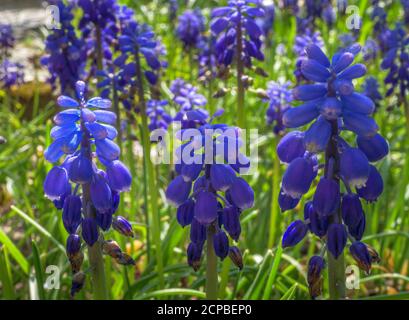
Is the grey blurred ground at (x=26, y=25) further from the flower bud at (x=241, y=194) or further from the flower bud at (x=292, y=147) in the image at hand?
the flower bud at (x=292, y=147)

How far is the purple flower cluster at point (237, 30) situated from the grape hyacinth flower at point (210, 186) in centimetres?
149

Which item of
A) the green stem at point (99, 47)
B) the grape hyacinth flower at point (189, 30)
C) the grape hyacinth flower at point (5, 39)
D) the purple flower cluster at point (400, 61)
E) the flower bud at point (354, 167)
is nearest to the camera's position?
the flower bud at point (354, 167)

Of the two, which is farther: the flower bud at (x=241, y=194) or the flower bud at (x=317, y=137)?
the flower bud at (x=241, y=194)

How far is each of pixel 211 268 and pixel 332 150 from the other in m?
0.92

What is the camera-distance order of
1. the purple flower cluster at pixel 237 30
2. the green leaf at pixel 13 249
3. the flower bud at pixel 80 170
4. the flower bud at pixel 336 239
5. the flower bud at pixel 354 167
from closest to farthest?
the flower bud at pixel 354 167 < the flower bud at pixel 336 239 < the flower bud at pixel 80 170 < the green leaf at pixel 13 249 < the purple flower cluster at pixel 237 30

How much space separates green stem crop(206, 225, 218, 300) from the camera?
2.95 m

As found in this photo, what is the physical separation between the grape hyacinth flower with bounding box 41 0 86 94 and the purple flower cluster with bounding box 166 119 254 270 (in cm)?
248

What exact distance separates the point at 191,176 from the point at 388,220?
9.71ft

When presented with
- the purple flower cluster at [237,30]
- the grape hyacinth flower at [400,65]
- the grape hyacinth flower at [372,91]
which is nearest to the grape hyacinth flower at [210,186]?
the purple flower cluster at [237,30]

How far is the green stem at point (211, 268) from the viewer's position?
9.67 ft

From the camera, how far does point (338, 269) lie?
275 centimetres

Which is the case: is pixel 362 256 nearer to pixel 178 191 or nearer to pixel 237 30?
pixel 178 191

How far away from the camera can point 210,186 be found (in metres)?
2.78

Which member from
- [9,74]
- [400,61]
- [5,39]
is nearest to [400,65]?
[400,61]
